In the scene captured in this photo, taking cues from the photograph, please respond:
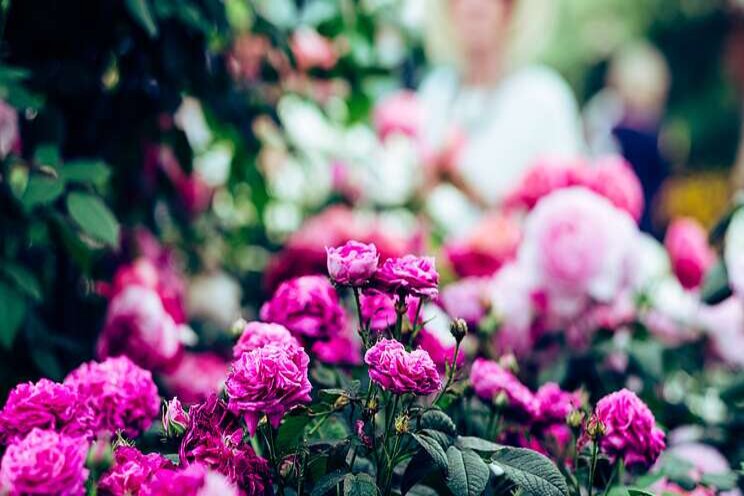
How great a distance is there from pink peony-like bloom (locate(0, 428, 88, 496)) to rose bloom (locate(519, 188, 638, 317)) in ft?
2.70

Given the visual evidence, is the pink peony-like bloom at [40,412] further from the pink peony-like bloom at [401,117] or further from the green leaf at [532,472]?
the pink peony-like bloom at [401,117]

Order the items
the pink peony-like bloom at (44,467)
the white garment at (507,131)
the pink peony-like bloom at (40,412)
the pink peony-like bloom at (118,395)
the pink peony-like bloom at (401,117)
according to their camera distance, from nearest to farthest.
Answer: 1. the pink peony-like bloom at (44,467)
2. the pink peony-like bloom at (40,412)
3. the pink peony-like bloom at (118,395)
4. the pink peony-like bloom at (401,117)
5. the white garment at (507,131)

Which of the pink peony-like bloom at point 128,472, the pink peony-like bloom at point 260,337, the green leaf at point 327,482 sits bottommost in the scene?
the pink peony-like bloom at point 128,472

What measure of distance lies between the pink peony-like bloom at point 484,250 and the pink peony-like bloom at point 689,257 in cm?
32

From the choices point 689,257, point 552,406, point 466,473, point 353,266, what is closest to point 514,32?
point 689,257

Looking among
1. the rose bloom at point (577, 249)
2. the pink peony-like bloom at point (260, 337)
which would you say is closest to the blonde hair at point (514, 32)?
the rose bloom at point (577, 249)

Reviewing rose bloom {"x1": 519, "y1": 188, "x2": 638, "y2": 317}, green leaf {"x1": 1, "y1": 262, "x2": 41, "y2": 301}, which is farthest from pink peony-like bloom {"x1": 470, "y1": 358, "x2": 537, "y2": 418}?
green leaf {"x1": 1, "y1": 262, "x2": 41, "y2": 301}

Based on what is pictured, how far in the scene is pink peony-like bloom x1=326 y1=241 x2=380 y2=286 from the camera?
2.70 ft

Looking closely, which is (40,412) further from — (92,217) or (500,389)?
(500,389)

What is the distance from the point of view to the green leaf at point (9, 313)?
3.41 feet

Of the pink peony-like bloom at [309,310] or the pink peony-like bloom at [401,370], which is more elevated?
the pink peony-like bloom at [401,370]

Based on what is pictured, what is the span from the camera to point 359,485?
0.76 metres

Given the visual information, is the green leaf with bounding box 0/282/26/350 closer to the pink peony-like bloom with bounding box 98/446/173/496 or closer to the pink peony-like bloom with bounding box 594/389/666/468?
the pink peony-like bloom with bounding box 98/446/173/496

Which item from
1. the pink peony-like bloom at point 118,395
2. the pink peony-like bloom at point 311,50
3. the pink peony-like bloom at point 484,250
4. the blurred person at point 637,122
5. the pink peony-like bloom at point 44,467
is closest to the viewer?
the pink peony-like bloom at point 44,467
